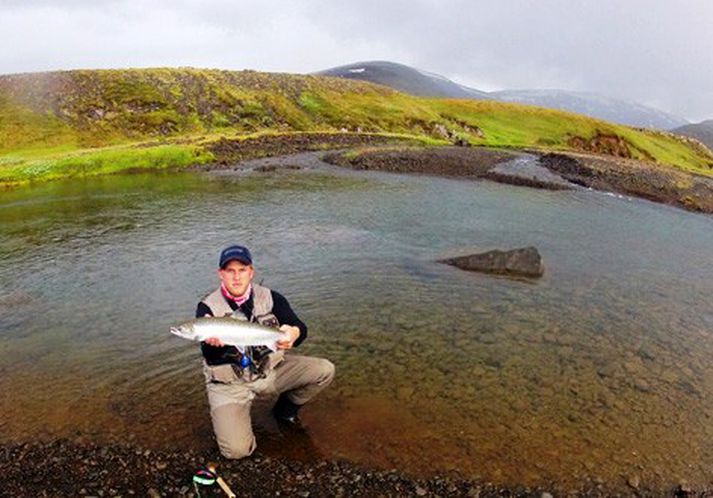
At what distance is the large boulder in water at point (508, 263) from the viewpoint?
24.2m

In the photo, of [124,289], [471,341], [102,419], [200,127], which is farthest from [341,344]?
[200,127]

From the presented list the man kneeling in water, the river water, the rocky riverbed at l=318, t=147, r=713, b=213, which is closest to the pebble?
the river water

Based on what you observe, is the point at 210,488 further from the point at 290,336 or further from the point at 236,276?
the point at 236,276

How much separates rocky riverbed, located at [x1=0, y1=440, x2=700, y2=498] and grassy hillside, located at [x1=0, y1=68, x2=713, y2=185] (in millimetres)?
54299

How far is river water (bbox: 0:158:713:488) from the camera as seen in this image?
12094mm

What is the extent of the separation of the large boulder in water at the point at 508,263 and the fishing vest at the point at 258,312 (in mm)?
14954

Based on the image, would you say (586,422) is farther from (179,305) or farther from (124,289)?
(124,289)

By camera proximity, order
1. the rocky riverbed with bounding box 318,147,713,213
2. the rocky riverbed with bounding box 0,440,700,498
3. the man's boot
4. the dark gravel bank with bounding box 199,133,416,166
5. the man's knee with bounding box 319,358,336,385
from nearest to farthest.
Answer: the rocky riverbed with bounding box 0,440,700,498
the man's knee with bounding box 319,358,336,385
the man's boot
the rocky riverbed with bounding box 318,147,713,213
the dark gravel bank with bounding box 199,133,416,166

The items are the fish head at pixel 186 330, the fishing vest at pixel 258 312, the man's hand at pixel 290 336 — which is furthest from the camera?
the fishing vest at pixel 258 312

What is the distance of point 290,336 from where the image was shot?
10359 mm

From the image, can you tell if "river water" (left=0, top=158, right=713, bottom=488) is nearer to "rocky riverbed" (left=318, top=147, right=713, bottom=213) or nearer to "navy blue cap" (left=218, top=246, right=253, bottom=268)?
"navy blue cap" (left=218, top=246, right=253, bottom=268)

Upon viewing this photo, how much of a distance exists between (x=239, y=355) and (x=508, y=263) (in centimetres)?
1641

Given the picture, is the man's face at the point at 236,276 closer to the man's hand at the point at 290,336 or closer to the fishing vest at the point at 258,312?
the fishing vest at the point at 258,312

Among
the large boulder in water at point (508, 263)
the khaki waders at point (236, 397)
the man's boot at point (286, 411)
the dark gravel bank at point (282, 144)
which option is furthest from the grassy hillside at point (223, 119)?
the khaki waders at point (236, 397)
